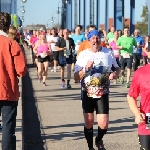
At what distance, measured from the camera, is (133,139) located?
29.6 ft

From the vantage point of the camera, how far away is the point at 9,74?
6527mm

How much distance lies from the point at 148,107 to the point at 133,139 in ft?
12.0

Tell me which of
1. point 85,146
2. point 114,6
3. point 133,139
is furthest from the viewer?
point 114,6

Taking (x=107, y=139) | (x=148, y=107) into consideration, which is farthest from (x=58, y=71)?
(x=148, y=107)

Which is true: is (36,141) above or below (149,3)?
below

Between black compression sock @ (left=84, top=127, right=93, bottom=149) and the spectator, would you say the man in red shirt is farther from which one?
black compression sock @ (left=84, top=127, right=93, bottom=149)

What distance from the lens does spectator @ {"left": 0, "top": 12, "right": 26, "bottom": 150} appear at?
6496mm

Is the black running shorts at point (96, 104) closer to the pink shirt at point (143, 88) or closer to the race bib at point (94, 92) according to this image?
the race bib at point (94, 92)

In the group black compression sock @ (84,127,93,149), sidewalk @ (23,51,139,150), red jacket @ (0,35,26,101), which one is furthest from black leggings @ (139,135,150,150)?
sidewalk @ (23,51,139,150)

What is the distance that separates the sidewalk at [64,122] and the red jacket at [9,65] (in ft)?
Answer: 6.80

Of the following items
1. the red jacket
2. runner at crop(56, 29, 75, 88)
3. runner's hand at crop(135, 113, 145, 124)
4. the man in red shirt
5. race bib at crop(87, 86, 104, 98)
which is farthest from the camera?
runner at crop(56, 29, 75, 88)

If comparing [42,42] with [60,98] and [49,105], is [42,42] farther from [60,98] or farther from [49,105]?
[49,105]

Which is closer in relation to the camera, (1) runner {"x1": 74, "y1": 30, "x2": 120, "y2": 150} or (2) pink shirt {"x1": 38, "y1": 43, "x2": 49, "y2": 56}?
(1) runner {"x1": 74, "y1": 30, "x2": 120, "y2": 150}

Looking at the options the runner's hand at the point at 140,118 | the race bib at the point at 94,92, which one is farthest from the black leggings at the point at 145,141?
the race bib at the point at 94,92
